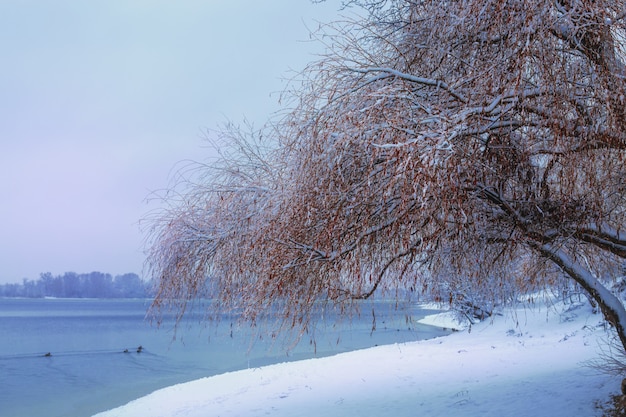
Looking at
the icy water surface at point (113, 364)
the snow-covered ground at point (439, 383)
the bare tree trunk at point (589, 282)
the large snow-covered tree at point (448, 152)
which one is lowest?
the icy water surface at point (113, 364)

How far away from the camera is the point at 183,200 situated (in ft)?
22.7

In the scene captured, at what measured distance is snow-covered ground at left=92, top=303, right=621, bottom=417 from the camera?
788cm

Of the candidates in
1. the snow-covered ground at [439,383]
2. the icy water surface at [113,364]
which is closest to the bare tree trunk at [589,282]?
the snow-covered ground at [439,383]

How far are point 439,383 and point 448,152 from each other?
739 centimetres

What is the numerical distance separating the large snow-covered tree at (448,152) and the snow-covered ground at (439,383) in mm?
2828

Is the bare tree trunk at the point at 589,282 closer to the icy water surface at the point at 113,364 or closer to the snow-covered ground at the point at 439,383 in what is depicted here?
the snow-covered ground at the point at 439,383

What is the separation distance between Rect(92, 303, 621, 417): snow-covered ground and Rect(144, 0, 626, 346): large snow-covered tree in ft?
9.28

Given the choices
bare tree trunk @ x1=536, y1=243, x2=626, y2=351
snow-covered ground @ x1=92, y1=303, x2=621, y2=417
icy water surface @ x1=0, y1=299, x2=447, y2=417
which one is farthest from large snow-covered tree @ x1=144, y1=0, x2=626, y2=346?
icy water surface @ x1=0, y1=299, x2=447, y2=417

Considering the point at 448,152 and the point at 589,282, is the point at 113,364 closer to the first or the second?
the point at 589,282

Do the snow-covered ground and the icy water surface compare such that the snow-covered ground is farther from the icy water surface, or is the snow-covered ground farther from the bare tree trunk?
the bare tree trunk

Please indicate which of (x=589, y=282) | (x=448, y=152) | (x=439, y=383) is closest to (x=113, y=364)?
(x=439, y=383)

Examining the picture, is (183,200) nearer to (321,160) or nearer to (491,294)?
(321,160)

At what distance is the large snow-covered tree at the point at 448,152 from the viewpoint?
11.7 feet

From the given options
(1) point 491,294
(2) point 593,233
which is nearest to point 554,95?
(2) point 593,233
